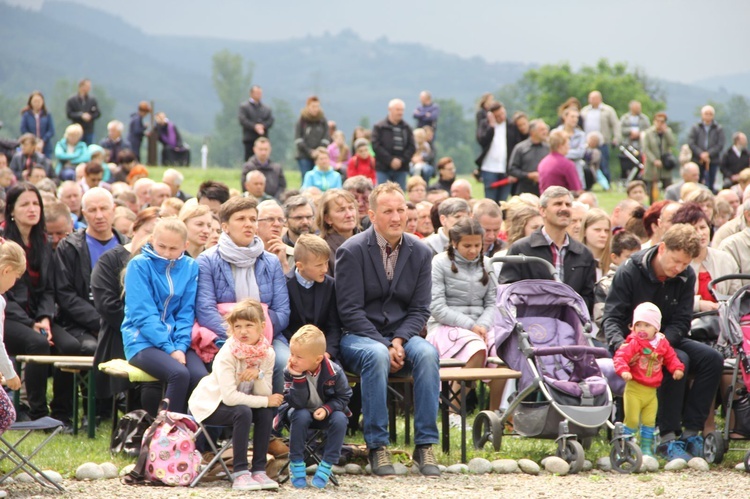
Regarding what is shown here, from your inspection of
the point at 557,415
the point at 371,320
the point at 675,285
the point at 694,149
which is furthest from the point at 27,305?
the point at 694,149

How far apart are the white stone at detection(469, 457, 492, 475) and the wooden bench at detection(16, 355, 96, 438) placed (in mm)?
2710

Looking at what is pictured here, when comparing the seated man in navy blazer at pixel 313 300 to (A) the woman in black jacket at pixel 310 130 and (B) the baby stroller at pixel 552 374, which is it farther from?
(A) the woman in black jacket at pixel 310 130

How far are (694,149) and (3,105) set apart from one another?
13801 centimetres

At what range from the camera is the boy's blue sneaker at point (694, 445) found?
749 centimetres

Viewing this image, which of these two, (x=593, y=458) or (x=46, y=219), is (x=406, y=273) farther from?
(x=46, y=219)

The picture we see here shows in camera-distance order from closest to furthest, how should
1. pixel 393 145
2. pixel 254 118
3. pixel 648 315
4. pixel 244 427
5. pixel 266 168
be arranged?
pixel 244 427 → pixel 648 315 → pixel 266 168 → pixel 393 145 → pixel 254 118

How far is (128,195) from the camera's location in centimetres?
1166

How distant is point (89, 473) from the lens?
646cm

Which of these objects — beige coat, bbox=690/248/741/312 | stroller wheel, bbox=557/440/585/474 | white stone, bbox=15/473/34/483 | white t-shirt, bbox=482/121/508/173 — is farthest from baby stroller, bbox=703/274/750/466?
white t-shirt, bbox=482/121/508/173

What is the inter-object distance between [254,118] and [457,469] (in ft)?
50.1

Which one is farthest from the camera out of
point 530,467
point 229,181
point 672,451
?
point 229,181

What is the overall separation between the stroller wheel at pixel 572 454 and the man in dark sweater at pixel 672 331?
0.87 m

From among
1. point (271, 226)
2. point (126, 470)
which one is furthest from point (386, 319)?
point (126, 470)

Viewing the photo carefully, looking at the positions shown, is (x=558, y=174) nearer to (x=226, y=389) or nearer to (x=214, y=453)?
(x=214, y=453)
